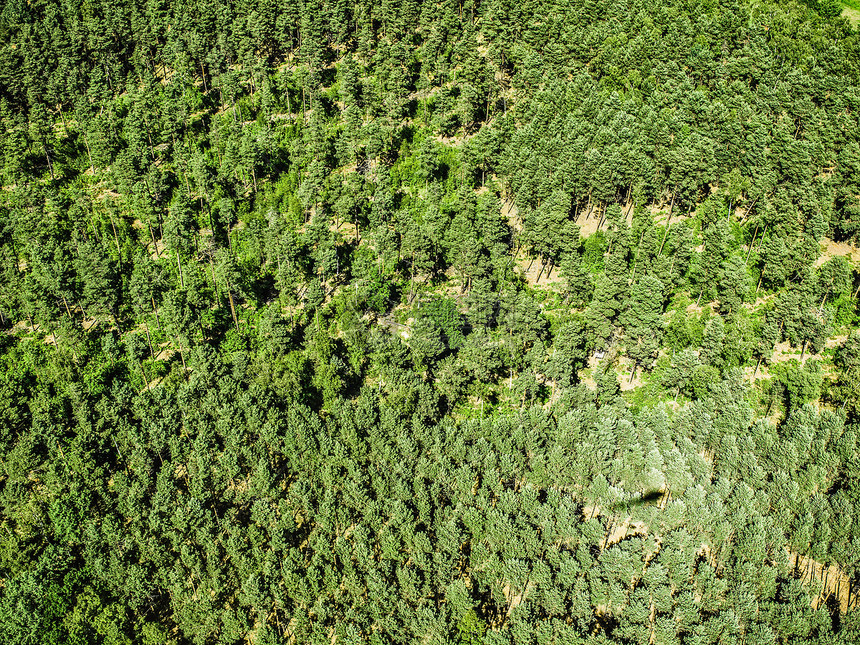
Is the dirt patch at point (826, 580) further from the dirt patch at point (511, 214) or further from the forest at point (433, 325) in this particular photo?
the dirt patch at point (511, 214)

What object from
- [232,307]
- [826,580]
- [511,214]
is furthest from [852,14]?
[232,307]

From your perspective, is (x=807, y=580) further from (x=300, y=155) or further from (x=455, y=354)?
(x=300, y=155)

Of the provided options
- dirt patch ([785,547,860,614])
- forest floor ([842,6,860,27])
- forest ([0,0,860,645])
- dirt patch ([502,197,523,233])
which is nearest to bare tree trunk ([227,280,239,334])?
forest ([0,0,860,645])

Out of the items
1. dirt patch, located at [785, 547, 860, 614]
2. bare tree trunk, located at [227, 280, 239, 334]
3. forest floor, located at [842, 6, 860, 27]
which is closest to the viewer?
dirt patch, located at [785, 547, 860, 614]

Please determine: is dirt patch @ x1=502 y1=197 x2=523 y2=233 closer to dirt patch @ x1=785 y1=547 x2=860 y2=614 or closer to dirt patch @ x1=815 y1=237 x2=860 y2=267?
dirt patch @ x1=815 y1=237 x2=860 y2=267

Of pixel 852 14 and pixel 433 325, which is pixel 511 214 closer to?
pixel 433 325

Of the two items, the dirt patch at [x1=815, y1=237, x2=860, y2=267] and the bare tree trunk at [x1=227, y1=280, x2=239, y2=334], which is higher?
the dirt patch at [x1=815, y1=237, x2=860, y2=267]

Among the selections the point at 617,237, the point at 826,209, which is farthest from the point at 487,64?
the point at 826,209

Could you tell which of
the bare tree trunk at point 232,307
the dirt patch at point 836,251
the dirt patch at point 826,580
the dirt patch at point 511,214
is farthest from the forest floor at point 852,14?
the bare tree trunk at point 232,307

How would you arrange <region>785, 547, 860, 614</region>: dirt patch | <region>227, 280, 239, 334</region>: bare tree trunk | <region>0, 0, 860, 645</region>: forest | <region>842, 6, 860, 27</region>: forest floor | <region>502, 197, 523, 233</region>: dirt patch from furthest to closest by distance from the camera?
1. <region>842, 6, 860, 27</region>: forest floor
2. <region>502, 197, 523, 233</region>: dirt patch
3. <region>227, 280, 239, 334</region>: bare tree trunk
4. <region>0, 0, 860, 645</region>: forest
5. <region>785, 547, 860, 614</region>: dirt patch
